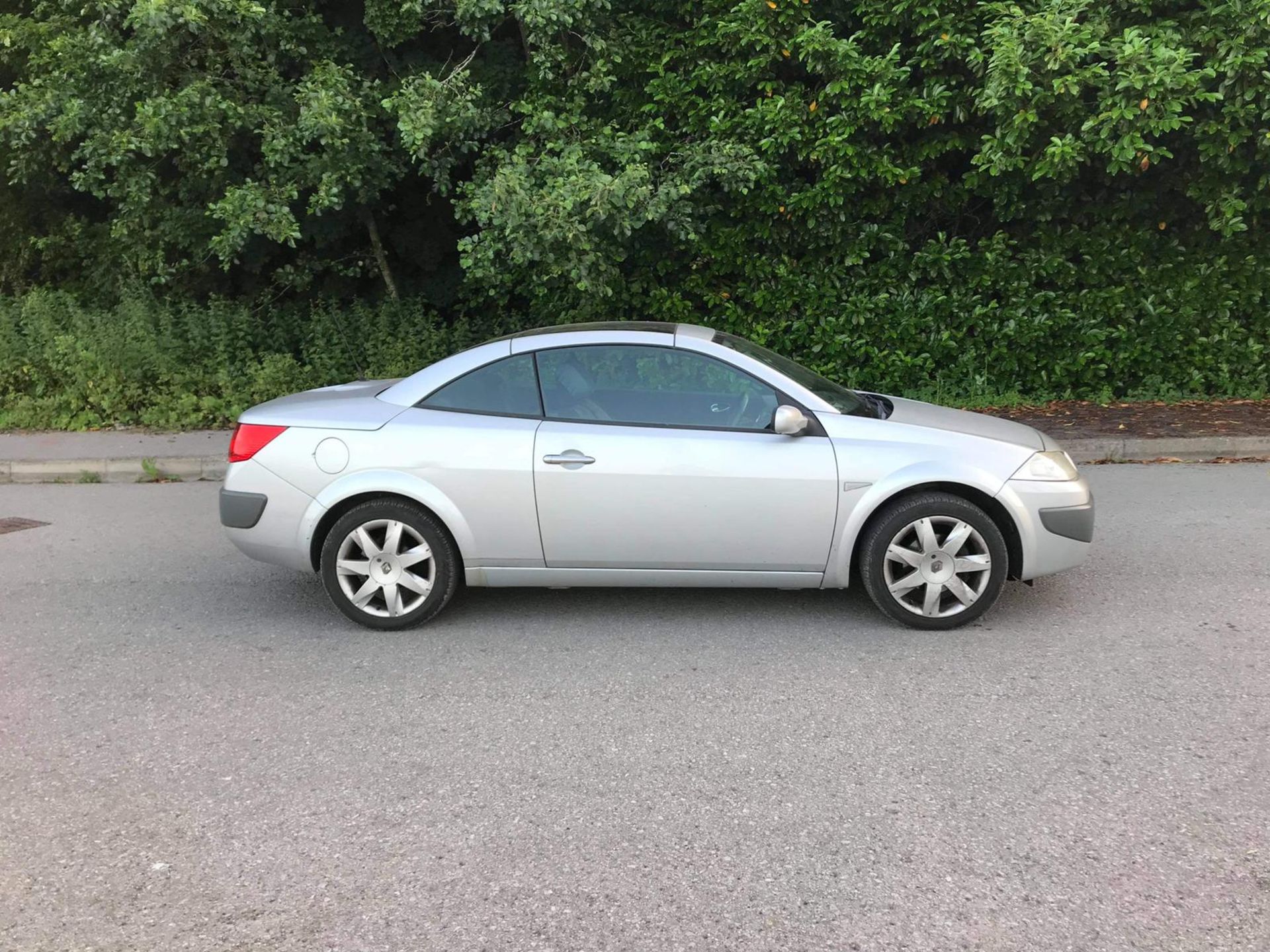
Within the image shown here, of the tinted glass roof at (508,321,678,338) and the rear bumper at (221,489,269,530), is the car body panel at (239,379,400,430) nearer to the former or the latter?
the rear bumper at (221,489,269,530)

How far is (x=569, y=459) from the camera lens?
5094 mm

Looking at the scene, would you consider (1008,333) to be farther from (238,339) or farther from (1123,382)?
(238,339)

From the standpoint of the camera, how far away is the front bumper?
5055mm

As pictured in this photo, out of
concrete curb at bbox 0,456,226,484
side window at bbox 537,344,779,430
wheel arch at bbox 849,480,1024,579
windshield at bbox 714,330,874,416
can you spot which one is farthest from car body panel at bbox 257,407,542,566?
concrete curb at bbox 0,456,226,484

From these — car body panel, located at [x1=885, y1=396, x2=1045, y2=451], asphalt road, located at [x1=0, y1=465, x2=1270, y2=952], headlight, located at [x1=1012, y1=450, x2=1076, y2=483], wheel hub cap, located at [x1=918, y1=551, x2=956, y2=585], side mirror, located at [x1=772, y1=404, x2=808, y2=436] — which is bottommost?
asphalt road, located at [x1=0, y1=465, x2=1270, y2=952]

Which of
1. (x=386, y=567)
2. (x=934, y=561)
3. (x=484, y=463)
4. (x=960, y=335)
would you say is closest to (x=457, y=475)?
(x=484, y=463)

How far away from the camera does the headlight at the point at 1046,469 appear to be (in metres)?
5.09

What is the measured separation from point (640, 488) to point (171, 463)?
252 inches

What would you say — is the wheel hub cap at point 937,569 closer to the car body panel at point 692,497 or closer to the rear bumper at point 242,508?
the car body panel at point 692,497

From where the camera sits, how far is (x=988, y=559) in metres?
5.02

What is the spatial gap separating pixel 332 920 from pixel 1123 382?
11.0 meters

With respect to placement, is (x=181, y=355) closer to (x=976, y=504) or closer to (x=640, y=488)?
(x=640, y=488)

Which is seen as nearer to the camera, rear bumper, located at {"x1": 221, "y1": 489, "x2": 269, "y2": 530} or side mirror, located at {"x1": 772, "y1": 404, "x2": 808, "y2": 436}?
side mirror, located at {"x1": 772, "y1": 404, "x2": 808, "y2": 436}

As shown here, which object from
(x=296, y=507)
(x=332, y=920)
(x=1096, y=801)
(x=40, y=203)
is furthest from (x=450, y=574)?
(x=40, y=203)
